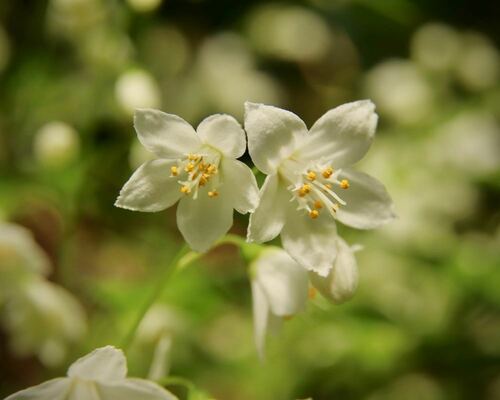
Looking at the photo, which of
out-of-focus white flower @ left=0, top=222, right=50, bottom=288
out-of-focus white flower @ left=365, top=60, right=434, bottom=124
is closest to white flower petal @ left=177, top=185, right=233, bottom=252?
out-of-focus white flower @ left=0, top=222, right=50, bottom=288

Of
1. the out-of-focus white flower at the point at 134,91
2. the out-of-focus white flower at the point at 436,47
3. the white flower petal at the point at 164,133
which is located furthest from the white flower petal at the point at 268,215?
the out-of-focus white flower at the point at 436,47

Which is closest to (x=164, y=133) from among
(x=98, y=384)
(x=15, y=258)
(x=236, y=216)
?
(x=98, y=384)

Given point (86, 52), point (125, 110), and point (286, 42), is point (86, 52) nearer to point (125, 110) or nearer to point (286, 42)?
point (125, 110)

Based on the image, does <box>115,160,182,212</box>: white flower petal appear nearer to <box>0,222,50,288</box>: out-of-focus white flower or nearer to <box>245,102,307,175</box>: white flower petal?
<box>245,102,307,175</box>: white flower petal

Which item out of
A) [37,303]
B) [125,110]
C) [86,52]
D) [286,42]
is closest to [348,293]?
Answer: [37,303]

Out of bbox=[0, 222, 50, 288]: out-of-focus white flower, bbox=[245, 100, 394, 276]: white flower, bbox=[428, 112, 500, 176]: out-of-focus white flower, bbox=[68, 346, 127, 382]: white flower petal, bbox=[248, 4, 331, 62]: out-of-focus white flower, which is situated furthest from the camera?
bbox=[248, 4, 331, 62]: out-of-focus white flower

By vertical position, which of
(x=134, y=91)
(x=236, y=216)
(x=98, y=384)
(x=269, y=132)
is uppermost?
(x=269, y=132)

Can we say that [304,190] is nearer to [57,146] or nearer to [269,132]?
[269,132]
